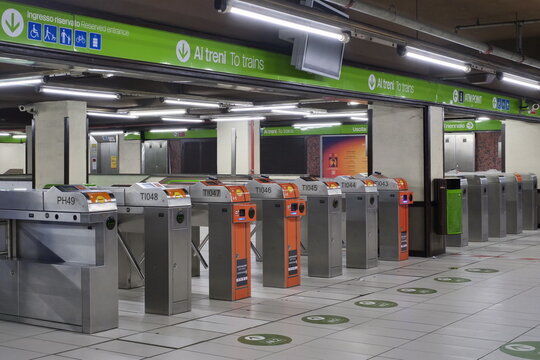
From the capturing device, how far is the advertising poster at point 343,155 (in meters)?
20.0

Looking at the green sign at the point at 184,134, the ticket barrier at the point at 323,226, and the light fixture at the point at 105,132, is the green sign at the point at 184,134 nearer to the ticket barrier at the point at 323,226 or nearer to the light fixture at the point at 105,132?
the light fixture at the point at 105,132

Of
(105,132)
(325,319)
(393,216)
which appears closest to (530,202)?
(393,216)

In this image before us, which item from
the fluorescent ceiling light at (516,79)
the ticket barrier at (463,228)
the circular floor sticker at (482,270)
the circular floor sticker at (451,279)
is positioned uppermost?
the fluorescent ceiling light at (516,79)

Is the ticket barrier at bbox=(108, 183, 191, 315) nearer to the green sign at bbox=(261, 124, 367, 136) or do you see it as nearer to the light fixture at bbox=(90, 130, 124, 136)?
the green sign at bbox=(261, 124, 367, 136)

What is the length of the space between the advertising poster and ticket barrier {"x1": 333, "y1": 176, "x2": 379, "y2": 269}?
10221mm

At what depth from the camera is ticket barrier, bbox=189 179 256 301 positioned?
7.24 m

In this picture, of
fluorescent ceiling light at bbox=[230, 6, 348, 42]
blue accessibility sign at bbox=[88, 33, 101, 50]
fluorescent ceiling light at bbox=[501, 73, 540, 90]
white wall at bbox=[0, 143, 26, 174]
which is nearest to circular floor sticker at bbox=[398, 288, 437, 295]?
fluorescent ceiling light at bbox=[230, 6, 348, 42]

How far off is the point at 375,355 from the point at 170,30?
12.4 ft

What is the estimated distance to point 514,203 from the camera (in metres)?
14.5

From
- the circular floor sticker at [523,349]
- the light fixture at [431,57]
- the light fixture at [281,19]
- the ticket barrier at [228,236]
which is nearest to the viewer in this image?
the circular floor sticker at [523,349]

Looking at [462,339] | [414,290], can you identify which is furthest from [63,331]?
[414,290]

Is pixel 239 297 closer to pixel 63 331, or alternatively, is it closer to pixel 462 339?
pixel 63 331

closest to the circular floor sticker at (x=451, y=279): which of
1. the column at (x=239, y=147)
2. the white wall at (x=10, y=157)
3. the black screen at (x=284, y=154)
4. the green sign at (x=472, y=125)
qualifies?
the column at (x=239, y=147)

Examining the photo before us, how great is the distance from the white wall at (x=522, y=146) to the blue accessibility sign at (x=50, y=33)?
12.4 m
